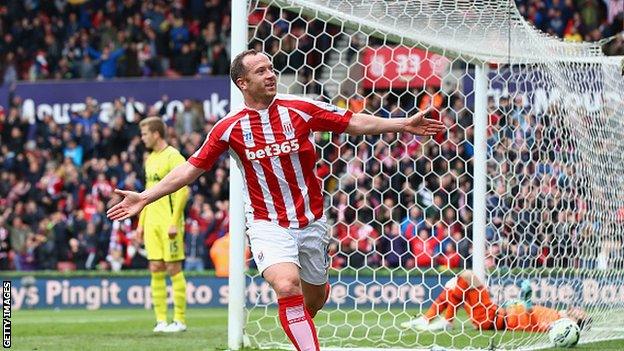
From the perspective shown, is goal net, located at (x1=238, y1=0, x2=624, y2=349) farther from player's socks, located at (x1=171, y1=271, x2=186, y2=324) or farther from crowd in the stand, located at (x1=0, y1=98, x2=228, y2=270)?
crowd in the stand, located at (x1=0, y1=98, x2=228, y2=270)

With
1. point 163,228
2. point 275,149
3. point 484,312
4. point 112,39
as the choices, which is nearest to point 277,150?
point 275,149

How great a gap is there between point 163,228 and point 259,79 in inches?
181

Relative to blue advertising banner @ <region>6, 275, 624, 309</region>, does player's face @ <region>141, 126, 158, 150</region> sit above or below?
above

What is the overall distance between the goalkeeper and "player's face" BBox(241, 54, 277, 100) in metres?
3.52

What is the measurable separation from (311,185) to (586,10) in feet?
51.5

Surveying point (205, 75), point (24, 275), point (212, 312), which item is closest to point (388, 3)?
point (212, 312)

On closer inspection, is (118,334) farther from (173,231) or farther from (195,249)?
(195,249)

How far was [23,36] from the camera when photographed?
2652 centimetres

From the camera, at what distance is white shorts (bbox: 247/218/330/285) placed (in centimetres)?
682

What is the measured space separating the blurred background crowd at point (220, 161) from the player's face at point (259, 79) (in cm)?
372

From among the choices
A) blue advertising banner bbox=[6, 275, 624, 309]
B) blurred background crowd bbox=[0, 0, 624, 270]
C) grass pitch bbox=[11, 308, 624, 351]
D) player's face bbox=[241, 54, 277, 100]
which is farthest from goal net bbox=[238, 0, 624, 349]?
blue advertising banner bbox=[6, 275, 624, 309]

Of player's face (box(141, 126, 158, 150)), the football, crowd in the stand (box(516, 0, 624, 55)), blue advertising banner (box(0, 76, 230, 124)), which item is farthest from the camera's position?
blue advertising banner (box(0, 76, 230, 124))

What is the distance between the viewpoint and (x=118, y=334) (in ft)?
36.3

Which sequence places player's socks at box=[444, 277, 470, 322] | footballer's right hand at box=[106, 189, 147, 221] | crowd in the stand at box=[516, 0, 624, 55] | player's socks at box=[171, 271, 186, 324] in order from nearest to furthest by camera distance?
footballer's right hand at box=[106, 189, 147, 221]
player's socks at box=[444, 277, 470, 322]
player's socks at box=[171, 271, 186, 324]
crowd in the stand at box=[516, 0, 624, 55]
